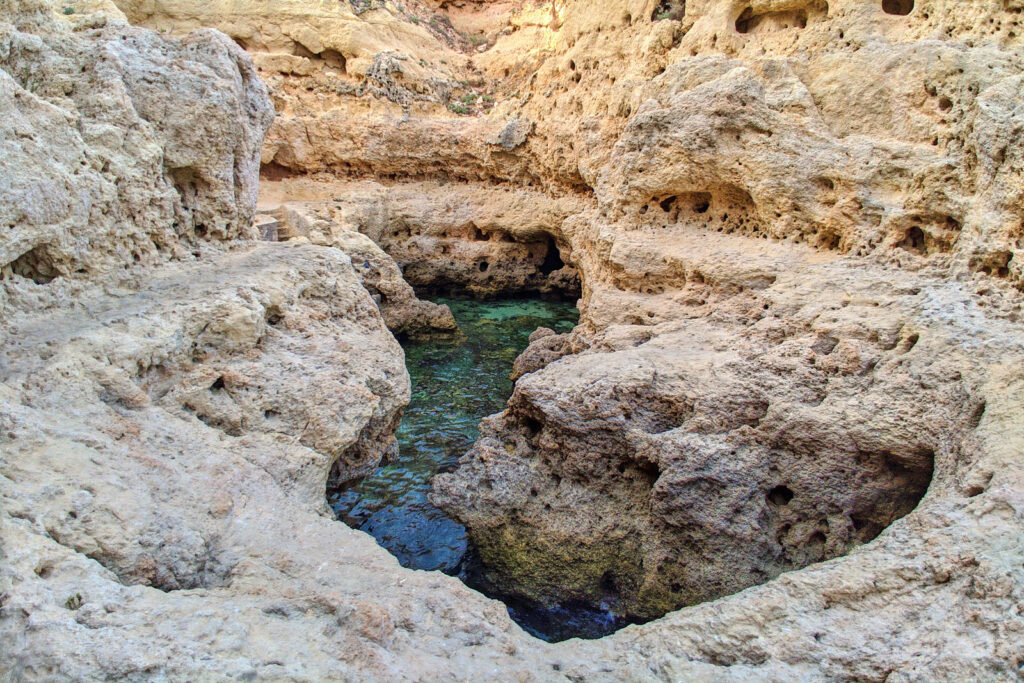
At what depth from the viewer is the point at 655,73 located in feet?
39.9

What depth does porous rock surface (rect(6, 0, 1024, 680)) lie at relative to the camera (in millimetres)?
3256

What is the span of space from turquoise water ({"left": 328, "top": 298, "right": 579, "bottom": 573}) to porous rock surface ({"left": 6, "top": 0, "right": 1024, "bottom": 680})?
0.93 m

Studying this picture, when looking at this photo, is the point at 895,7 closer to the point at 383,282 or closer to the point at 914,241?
the point at 914,241

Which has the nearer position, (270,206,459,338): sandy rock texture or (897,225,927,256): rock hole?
(897,225,927,256): rock hole

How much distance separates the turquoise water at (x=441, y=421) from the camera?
22.6 ft

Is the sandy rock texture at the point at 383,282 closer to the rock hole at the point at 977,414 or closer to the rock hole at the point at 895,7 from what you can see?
the rock hole at the point at 895,7

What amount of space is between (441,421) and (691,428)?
15.8 ft

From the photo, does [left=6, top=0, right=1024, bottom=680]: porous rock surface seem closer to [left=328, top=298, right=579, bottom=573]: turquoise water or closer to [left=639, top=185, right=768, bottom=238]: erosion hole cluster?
[left=639, top=185, right=768, bottom=238]: erosion hole cluster

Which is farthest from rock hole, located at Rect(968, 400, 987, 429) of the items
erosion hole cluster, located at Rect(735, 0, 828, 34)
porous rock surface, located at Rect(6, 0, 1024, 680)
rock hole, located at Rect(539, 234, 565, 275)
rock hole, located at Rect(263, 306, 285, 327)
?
rock hole, located at Rect(539, 234, 565, 275)

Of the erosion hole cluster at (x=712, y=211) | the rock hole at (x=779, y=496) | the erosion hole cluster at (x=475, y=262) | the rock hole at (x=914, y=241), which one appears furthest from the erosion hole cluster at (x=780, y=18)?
the rock hole at (x=779, y=496)

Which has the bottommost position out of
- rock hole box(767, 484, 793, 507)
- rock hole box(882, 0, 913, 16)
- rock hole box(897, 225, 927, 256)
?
rock hole box(767, 484, 793, 507)

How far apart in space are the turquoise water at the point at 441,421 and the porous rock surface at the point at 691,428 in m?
0.93

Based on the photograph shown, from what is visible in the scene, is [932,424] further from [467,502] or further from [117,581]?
[117,581]

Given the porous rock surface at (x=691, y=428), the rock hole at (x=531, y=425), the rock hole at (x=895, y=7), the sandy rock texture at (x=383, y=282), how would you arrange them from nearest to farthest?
the porous rock surface at (x=691, y=428)
the rock hole at (x=531, y=425)
the rock hole at (x=895, y=7)
the sandy rock texture at (x=383, y=282)
